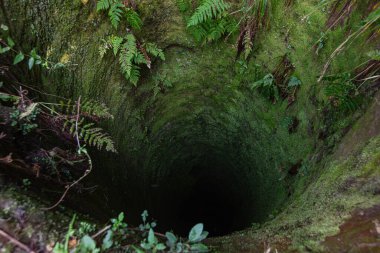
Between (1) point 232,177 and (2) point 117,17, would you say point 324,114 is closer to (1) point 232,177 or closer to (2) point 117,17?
(2) point 117,17

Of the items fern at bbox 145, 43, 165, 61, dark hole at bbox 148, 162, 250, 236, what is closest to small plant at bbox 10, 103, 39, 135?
fern at bbox 145, 43, 165, 61

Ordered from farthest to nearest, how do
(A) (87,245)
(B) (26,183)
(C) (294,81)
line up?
(C) (294,81), (B) (26,183), (A) (87,245)

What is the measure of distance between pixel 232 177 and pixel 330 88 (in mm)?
3973

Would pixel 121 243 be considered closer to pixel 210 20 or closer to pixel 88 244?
pixel 88 244

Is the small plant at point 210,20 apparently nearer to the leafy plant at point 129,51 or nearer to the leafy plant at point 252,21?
the leafy plant at point 252,21

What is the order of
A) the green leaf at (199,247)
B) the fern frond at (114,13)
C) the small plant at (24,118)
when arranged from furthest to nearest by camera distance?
the fern frond at (114,13), the small plant at (24,118), the green leaf at (199,247)

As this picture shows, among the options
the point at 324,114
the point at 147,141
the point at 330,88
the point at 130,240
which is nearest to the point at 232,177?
the point at 147,141

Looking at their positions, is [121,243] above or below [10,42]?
below

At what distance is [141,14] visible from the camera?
3432 millimetres

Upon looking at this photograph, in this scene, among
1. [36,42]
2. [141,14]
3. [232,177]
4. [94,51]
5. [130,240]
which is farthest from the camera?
[232,177]

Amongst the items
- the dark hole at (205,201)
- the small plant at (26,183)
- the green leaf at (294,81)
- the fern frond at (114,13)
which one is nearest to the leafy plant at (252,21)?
the green leaf at (294,81)

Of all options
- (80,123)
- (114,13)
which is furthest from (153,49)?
(80,123)

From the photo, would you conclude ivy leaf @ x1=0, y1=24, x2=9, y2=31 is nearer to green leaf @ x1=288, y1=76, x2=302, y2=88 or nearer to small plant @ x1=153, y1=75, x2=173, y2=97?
small plant @ x1=153, y1=75, x2=173, y2=97

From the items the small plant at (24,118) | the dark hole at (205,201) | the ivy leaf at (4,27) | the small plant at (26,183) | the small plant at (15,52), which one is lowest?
the dark hole at (205,201)
